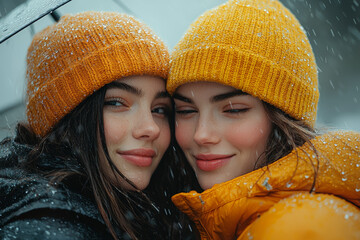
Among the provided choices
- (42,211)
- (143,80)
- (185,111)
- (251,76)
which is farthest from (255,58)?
(42,211)

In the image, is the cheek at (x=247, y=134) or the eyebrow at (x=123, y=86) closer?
the cheek at (x=247, y=134)

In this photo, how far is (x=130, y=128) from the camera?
6.88 ft

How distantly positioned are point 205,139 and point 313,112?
2.54 feet

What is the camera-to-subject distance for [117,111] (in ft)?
6.91

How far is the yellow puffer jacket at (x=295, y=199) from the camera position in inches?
59.1

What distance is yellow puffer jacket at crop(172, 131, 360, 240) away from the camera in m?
1.50

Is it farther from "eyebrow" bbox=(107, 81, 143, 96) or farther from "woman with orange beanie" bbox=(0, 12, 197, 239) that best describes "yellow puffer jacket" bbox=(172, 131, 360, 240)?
"eyebrow" bbox=(107, 81, 143, 96)

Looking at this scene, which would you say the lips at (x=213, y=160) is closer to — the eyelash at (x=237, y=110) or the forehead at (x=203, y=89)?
the eyelash at (x=237, y=110)

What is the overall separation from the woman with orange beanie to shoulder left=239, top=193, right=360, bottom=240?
2.67 ft

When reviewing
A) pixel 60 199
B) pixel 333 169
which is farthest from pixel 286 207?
pixel 60 199

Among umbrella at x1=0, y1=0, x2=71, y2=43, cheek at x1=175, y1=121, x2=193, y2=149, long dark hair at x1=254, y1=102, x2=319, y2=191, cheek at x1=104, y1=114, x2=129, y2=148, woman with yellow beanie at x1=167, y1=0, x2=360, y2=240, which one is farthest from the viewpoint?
cheek at x1=175, y1=121, x2=193, y2=149

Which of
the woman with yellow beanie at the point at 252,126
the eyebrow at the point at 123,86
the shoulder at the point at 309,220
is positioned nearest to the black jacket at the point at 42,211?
the woman with yellow beanie at the point at 252,126

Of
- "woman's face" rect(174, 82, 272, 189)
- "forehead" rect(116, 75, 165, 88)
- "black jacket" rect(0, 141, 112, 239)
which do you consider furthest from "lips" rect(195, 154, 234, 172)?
"black jacket" rect(0, 141, 112, 239)

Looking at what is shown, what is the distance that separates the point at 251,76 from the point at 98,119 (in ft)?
3.17
